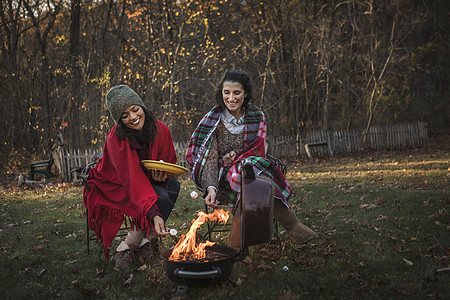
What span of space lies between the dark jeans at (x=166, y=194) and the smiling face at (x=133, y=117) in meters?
0.59

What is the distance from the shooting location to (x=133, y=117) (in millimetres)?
3486

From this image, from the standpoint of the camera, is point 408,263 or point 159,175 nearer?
point 408,263

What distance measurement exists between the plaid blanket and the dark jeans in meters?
0.23

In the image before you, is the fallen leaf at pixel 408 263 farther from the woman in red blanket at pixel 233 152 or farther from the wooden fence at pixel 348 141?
the wooden fence at pixel 348 141

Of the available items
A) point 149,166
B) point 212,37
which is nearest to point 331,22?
point 212,37

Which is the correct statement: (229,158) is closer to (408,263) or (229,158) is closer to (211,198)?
(211,198)

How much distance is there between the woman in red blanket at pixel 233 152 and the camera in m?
3.41

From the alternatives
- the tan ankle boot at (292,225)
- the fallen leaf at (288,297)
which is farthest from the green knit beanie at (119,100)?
the fallen leaf at (288,297)

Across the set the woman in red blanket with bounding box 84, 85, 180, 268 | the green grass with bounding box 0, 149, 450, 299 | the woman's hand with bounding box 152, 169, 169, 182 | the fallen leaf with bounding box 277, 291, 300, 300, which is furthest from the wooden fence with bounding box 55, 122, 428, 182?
the fallen leaf with bounding box 277, 291, 300, 300

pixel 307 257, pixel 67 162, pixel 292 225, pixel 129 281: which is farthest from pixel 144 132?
pixel 67 162

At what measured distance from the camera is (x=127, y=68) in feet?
41.4

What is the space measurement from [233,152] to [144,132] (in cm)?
88

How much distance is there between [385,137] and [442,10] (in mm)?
9380

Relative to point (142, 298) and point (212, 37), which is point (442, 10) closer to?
point (212, 37)
